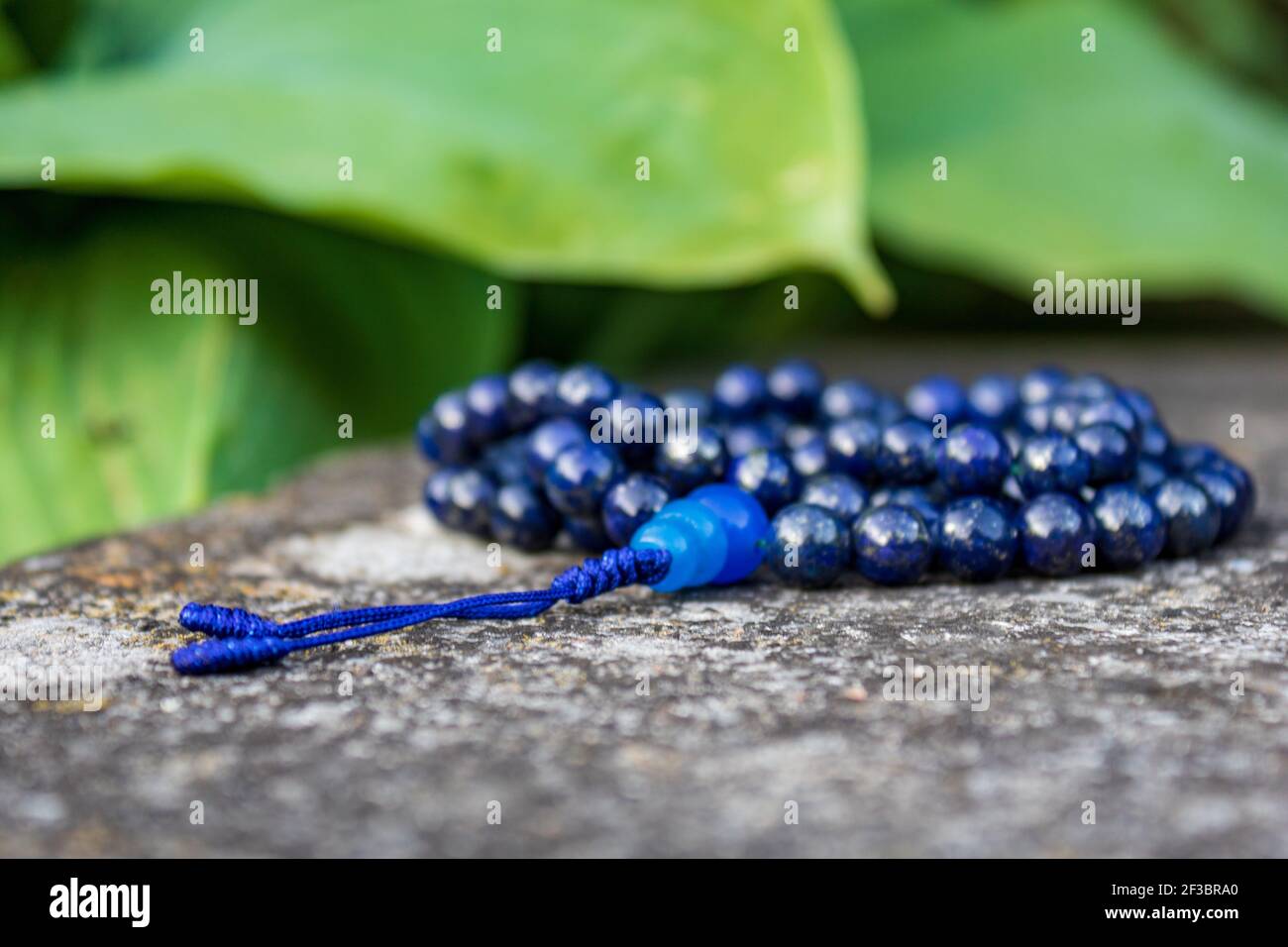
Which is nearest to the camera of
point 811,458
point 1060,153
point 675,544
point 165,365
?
point 675,544

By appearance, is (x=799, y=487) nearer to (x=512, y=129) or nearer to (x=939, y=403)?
(x=939, y=403)

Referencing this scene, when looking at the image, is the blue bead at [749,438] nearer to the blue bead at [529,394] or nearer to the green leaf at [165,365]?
the blue bead at [529,394]

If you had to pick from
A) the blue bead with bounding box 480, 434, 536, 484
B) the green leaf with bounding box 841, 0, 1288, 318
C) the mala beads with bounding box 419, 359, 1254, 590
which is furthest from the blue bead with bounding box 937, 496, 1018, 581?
the green leaf with bounding box 841, 0, 1288, 318

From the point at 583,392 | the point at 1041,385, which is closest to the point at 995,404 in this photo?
the point at 1041,385

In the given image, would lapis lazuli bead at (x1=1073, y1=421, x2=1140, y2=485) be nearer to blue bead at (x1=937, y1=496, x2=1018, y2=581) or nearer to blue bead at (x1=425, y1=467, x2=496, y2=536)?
blue bead at (x1=937, y1=496, x2=1018, y2=581)

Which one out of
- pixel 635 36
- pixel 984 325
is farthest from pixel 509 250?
pixel 984 325
